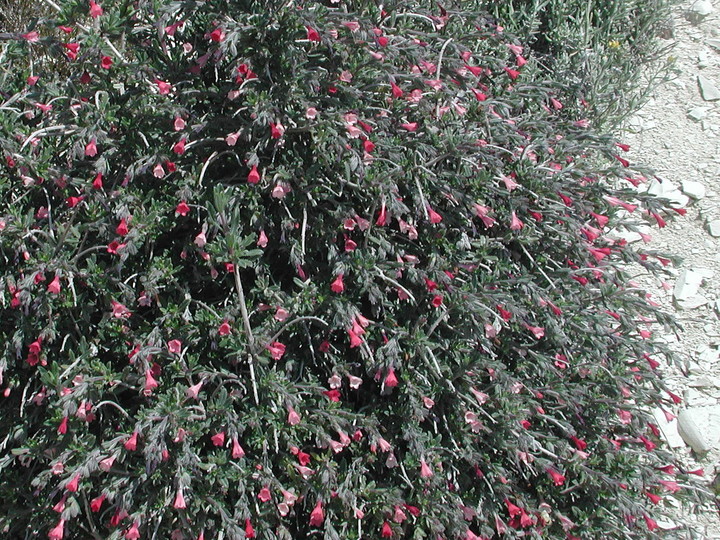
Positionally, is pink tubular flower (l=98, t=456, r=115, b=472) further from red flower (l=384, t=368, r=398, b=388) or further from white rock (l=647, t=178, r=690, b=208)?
white rock (l=647, t=178, r=690, b=208)

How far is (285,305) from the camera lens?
2289 mm

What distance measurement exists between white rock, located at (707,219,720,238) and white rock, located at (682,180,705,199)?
164 millimetres

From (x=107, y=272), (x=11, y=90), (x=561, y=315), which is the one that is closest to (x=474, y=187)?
(x=561, y=315)

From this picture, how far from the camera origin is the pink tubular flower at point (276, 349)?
7.02 ft

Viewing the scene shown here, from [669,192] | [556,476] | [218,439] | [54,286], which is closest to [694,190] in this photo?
[669,192]

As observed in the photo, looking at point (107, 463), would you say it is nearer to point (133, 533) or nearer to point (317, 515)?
point (133, 533)

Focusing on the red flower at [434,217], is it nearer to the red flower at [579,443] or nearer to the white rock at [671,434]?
the red flower at [579,443]

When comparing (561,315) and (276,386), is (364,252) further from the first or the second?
(561,315)

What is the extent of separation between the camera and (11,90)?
8.58 ft

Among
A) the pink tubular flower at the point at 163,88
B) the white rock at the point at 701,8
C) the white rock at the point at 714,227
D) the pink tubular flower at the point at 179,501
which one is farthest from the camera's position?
the white rock at the point at 701,8

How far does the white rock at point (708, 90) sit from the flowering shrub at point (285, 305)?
7.38ft

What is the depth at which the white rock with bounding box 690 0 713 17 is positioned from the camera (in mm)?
4829

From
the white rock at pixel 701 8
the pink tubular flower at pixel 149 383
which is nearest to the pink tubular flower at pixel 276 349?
the pink tubular flower at pixel 149 383

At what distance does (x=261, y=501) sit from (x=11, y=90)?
166cm
